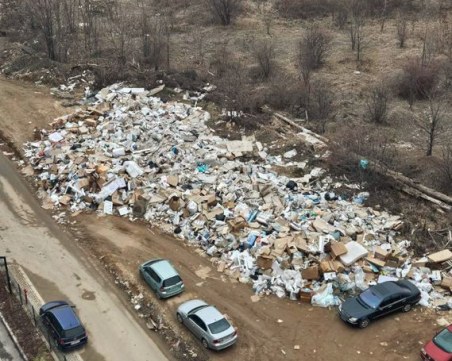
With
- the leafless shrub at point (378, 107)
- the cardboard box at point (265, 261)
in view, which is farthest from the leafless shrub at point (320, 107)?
the cardboard box at point (265, 261)

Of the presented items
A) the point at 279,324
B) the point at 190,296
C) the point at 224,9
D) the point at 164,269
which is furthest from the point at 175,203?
the point at 224,9

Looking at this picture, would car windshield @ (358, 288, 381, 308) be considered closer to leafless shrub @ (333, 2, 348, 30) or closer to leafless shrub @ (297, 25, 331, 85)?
leafless shrub @ (297, 25, 331, 85)

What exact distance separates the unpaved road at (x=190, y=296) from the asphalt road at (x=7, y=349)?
2.11 m

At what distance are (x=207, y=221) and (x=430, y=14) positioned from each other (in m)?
27.7

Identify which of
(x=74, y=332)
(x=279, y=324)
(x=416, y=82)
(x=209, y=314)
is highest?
(x=416, y=82)

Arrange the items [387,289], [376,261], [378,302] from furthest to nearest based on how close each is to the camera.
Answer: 1. [376,261]
2. [387,289]
3. [378,302]

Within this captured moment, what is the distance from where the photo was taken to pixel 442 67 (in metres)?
30.9

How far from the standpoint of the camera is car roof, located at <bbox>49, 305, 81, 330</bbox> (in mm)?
16156

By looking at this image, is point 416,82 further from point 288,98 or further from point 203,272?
point 203,272

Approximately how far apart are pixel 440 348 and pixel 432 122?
11.7m

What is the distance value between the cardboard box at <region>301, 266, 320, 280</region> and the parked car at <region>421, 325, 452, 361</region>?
402cm

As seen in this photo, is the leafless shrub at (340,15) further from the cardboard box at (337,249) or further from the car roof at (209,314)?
the car roof at (209,314)

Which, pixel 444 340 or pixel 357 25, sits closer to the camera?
pixel 444 340

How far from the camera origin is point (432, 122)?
2423cm
